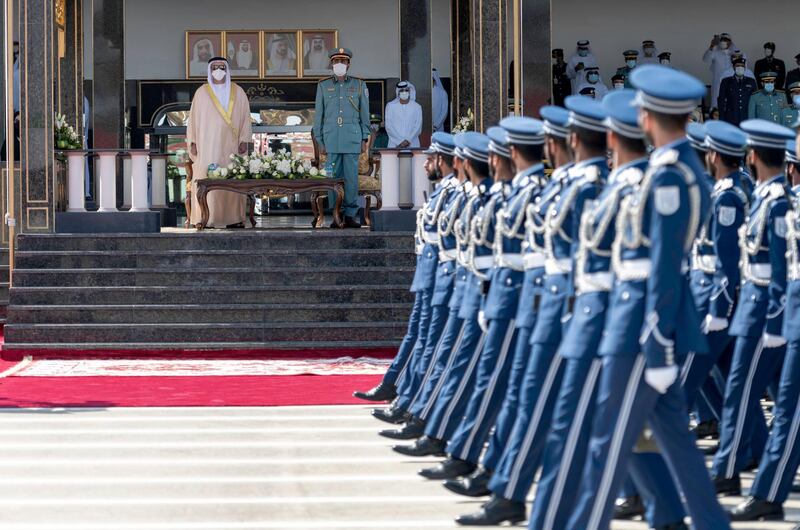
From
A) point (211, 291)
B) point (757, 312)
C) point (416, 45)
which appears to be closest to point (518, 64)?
point (211, 291)

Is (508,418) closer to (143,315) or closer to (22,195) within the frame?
(143,315)

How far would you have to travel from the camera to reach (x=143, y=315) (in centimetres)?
1420

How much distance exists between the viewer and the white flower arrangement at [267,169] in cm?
1608

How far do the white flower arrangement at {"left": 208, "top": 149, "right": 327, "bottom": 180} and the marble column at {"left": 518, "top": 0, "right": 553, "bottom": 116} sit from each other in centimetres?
246

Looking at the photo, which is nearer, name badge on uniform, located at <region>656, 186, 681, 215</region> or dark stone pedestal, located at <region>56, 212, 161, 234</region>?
name badge on uniform, located at <region>656, 186, 681, 215</region>

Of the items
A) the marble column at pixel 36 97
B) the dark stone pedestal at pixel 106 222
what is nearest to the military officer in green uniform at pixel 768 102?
the dark stone pedestal at pixel 106 222

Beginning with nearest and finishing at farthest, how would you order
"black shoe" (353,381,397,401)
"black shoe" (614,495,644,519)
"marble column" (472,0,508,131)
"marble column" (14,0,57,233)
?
"black shoe" (614,495,644,519) < "black shoe" (353,381,397,401) < "marble column" (14,0,57,233) < "marble column" (472,0,508,131)

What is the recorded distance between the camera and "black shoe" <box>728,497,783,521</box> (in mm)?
6191

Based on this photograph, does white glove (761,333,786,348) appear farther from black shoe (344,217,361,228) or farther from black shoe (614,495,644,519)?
black shoe (344,217,361,228)

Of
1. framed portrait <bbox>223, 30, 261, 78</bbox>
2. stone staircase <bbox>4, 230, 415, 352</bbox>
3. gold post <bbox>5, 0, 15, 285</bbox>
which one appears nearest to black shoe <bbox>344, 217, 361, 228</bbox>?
stone staircase <bbox>4, 230, 415, 352</bbox>

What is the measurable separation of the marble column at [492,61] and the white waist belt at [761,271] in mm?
9710

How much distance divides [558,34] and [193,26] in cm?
608

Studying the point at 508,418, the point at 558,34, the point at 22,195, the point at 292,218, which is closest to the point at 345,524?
the point at 508,418

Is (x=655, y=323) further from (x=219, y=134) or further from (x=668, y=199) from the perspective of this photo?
(x=219, y=134)
